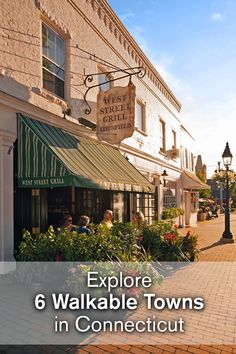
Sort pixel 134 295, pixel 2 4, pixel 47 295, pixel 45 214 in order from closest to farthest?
pixel 134 295
pixel 47 295
pixel 2 4
pixel 45 214

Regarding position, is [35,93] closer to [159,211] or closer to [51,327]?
[51,327]

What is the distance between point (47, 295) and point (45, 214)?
2.87 meters

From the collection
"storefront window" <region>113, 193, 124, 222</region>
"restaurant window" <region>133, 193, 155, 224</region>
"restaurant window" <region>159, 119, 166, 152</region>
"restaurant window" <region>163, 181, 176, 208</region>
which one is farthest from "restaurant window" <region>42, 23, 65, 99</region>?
"restaurant window" <region>163, 181, 176, 208</region>

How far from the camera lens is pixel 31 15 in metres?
Result: 7.26

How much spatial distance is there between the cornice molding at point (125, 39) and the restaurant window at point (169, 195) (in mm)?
5082

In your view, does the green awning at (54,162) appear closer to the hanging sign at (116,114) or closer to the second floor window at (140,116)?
the hanging sign at (116,114)

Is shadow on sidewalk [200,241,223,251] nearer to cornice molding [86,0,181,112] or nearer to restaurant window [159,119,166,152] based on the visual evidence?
restaurant window [159,119,166,152]

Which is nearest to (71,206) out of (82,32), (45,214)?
(45,214)

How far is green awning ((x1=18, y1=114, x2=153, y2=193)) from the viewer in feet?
21.5

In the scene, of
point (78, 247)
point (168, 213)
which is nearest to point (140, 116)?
point (168, 213)

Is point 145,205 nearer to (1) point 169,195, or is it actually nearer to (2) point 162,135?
(1) point 169,195

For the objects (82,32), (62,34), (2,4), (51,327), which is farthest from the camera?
(82,32)

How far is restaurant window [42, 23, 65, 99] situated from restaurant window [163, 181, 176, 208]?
1038 centimetres

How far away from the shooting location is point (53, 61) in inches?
325
